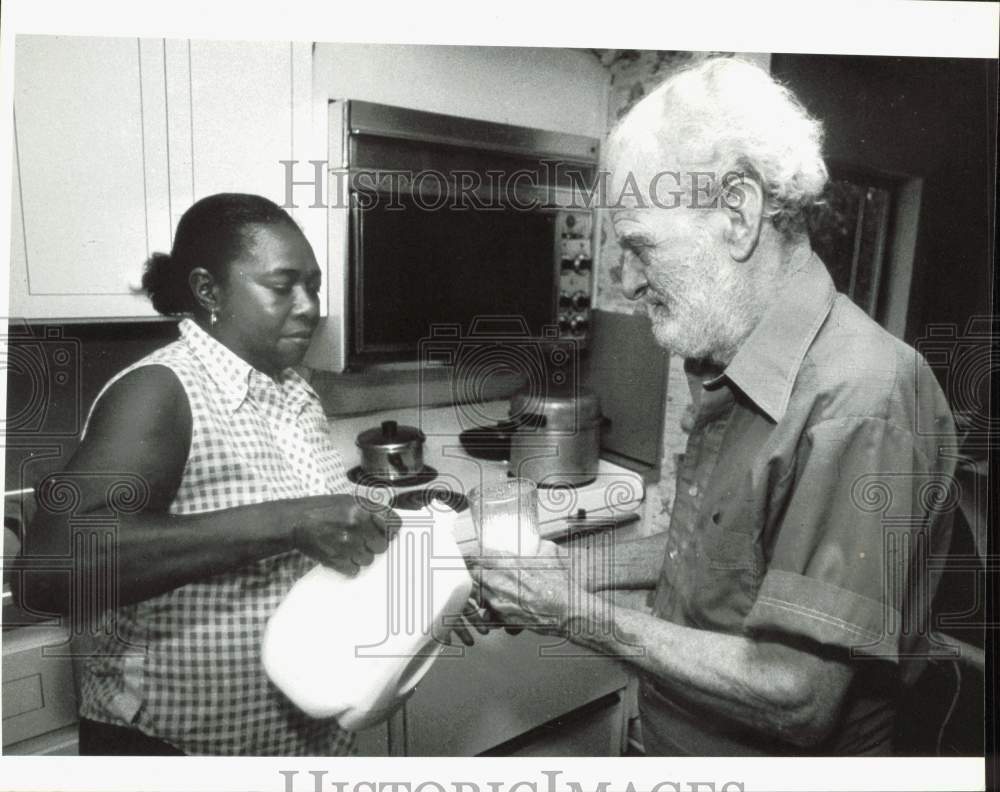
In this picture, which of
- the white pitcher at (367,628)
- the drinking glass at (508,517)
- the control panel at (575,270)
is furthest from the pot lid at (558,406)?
the white pitcher at (367,628)

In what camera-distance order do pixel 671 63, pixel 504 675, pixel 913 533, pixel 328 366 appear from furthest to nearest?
pixel 504 675 → pixel 328 366 → pixel 671 63 → pixel 913 533

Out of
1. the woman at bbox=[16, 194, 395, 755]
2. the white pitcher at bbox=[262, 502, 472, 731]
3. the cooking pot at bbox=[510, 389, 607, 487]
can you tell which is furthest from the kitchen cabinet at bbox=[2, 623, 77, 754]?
the cooking pot at bbox=[510, 389, 607, 487]

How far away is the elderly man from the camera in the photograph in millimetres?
507

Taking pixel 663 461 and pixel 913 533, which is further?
pixel 663 461

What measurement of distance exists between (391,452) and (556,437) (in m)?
0.30

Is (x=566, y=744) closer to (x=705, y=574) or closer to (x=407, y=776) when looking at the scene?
(x=407, y=776)

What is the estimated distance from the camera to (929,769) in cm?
66

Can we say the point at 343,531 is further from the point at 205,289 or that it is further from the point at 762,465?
the point at 762,465

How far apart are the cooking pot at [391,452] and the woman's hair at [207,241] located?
0.30 m

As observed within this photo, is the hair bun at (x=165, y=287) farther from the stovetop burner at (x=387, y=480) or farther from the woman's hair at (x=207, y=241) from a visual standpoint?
the stovetop burner at (x=387, y=480)

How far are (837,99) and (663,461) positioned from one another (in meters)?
0.67

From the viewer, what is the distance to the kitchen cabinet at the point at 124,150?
630 mm

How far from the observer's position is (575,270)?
1.02 metres

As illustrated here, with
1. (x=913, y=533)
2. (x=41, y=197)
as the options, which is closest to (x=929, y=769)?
(x=913, y=533)
